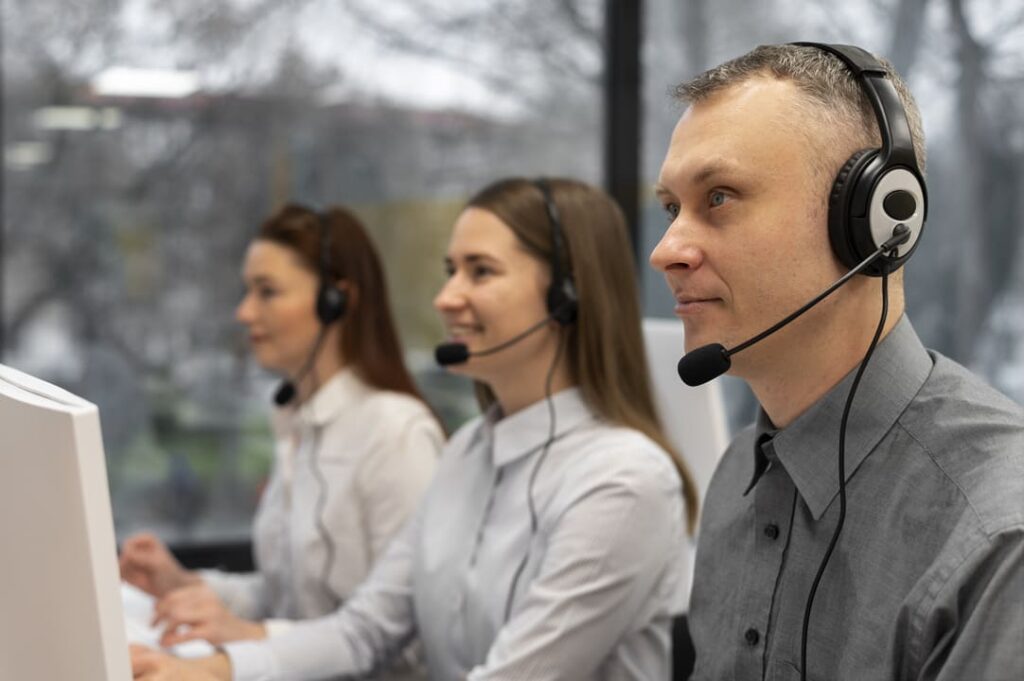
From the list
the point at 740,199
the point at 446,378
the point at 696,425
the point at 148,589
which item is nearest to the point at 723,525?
the point at 740,199

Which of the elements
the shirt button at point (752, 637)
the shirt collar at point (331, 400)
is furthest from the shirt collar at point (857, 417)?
the shirt collar at point (331, 400)

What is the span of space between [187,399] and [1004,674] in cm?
256

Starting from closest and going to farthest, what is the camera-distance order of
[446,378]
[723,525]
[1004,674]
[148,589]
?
[1004,674]
[723,525]
[148,589]
[446,378]

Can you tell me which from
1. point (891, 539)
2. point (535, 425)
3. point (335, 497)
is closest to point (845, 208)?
point (891, 539)

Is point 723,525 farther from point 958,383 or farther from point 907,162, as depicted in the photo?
point 907,162

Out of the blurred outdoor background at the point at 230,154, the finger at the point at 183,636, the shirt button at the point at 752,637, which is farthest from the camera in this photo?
the blurred outdoor background at the point at 230,154

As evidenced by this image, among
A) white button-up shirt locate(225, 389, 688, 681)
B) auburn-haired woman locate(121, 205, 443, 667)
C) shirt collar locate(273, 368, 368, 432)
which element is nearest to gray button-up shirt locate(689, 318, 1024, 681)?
white button-up shirt locate(225, 389, 688, 681)

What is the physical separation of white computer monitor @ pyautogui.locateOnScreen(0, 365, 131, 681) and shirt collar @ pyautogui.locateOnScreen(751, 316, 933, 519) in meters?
0.57

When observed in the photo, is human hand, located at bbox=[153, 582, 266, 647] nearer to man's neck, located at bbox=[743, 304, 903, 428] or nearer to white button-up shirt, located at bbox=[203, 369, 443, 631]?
white button-up shirt, located at bbox=[203, 369, 443, 631]

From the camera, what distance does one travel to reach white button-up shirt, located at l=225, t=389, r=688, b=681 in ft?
4.49

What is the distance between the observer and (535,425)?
159cm

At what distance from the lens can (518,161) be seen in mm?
3275

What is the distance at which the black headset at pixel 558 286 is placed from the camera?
1593 mm

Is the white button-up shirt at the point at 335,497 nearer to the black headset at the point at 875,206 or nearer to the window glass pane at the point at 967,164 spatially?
the window glass pane at the point at 967,164
